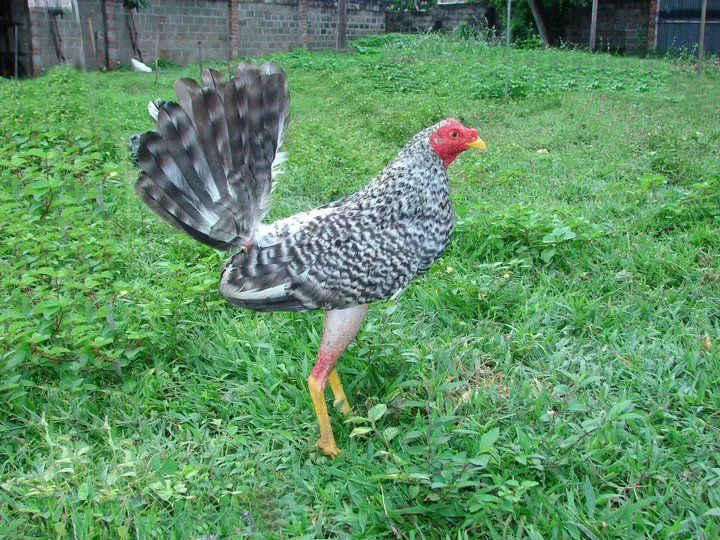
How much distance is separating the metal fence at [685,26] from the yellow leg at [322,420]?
18131 mm

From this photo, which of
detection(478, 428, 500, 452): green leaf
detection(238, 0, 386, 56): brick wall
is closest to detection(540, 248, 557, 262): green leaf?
detection(478, 428, 500, 452): green leaf

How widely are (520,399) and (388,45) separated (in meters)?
19.3

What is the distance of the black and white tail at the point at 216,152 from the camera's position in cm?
299

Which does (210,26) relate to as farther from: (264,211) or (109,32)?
(264,211)

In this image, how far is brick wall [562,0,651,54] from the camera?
66.5 ft

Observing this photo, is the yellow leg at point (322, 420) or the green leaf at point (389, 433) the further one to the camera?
the yellow leg at point (322, 420)

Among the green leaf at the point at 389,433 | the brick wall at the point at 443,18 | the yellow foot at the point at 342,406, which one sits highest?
the brick wall at the point at 443,18

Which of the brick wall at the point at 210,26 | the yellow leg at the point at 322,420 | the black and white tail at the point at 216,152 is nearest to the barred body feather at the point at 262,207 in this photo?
the black and white tail at the point at 216,152

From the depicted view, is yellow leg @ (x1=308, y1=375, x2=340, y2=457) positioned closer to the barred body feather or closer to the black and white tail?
the barred body feather

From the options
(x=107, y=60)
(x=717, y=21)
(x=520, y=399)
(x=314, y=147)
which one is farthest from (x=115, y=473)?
(x=717, y=21)

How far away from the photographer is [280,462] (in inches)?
125

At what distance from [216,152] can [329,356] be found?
1.10m

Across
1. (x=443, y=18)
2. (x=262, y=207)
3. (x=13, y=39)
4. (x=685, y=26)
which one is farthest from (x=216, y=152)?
(x=443, y=18)

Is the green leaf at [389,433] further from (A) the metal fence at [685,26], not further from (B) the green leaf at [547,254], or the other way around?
(A) the metal fence at [685,26]
